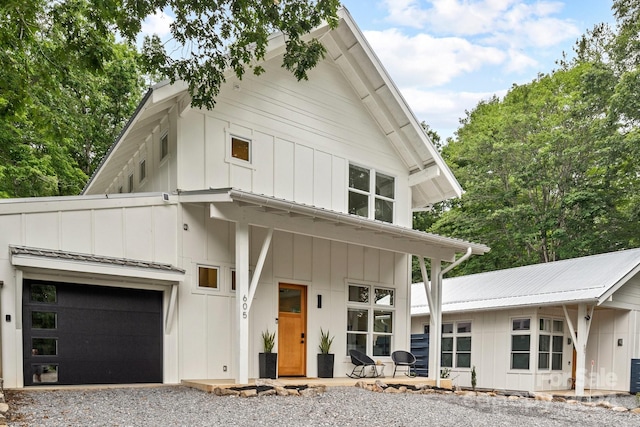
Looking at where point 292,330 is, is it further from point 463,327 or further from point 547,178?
point 547,178

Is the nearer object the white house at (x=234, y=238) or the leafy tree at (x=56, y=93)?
the leafy tree at (x=56, y=93)

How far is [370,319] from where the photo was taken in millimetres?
11484

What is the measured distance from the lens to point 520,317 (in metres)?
13.9

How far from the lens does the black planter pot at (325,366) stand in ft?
33.5

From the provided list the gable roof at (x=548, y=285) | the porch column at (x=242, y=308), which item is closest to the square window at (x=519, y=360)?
the gable roof at (x=548, y=285)

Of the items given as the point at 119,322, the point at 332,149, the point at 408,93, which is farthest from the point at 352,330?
the point at 408,93

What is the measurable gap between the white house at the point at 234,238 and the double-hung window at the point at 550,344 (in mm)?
3993

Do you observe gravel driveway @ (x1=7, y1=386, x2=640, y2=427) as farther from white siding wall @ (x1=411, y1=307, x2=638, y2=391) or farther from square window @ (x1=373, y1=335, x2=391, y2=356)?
white siding wall @ (x1=411, y1=307, x2=638, y2=391)

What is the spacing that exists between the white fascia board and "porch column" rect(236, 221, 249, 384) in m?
1.11

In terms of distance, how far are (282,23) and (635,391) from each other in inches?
498

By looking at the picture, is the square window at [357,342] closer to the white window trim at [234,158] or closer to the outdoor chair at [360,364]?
the outdoor chair at [360,364]

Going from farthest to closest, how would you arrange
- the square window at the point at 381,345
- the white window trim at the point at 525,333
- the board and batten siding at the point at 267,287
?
1. the white window trim at the point at 525,333
2. the square window at the point at 381,345
3. the board and batten siding at the point at 267,287

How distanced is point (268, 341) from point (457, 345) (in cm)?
851

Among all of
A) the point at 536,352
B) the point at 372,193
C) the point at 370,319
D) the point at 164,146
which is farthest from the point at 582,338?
the point at 164,146
